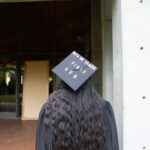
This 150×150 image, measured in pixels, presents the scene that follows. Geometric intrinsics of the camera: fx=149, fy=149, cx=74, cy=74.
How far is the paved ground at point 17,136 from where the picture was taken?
3863mm

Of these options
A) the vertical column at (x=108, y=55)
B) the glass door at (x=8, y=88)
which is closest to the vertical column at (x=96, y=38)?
the vertical column at (x=108, y=55)

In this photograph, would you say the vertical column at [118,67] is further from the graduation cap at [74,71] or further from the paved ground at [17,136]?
the paved ground at [17,136]

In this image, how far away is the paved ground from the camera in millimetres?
3863

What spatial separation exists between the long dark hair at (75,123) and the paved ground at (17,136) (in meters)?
3.02

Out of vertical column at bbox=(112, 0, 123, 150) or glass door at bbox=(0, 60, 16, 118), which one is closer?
vertical column at bbox=(112, 0, 123, 150)

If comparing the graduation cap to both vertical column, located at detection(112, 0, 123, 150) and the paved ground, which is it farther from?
the paved ground

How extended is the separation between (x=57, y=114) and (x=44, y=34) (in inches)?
252

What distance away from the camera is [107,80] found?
9.84 ft

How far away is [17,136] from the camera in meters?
4.55

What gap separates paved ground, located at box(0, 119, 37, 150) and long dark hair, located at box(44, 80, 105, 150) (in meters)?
3.02

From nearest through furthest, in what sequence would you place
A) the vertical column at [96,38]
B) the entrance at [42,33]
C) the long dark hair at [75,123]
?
1. the long dark hair at [75,123]
2. the vertical column at [96,38]
3. the entrance at [42,33]
